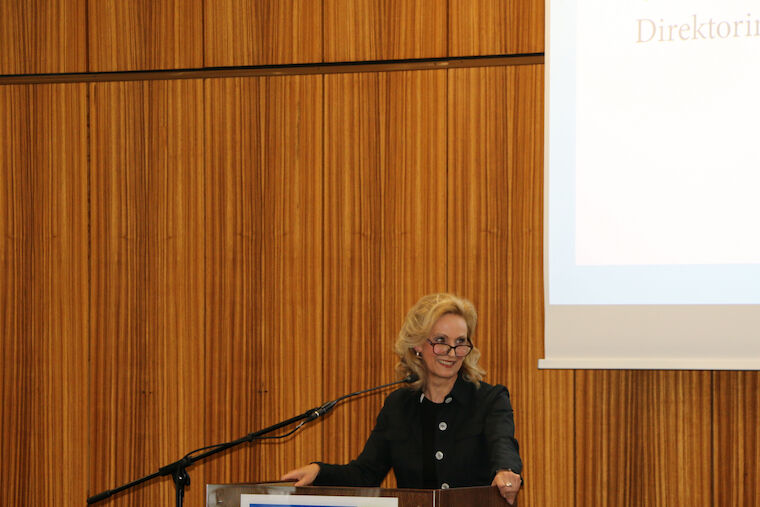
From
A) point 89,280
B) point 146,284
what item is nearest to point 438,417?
point 146,284

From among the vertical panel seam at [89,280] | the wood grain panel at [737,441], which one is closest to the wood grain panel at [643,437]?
the wood grain panel at [737,441]

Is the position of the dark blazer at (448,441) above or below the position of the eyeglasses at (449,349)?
below

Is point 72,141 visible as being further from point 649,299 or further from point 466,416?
point 649,299

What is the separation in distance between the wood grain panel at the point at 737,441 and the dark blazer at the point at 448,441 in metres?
1.00

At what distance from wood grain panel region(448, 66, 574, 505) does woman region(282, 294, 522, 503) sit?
26.4 inches

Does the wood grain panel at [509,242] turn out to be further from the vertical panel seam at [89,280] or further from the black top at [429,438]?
the vertical panel seam at [89,280]

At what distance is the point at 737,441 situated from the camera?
2951 millimetres

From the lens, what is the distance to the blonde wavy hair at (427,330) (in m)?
2.45

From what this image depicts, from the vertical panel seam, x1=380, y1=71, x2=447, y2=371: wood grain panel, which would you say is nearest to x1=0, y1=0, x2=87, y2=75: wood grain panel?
the vertical panel seam

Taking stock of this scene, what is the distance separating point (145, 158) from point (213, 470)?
130cm

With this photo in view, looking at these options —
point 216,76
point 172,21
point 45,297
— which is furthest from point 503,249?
point 45,297

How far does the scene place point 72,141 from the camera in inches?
138

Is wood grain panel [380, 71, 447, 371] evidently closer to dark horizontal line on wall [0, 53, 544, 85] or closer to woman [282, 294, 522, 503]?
dark horizontal line on wall [0, 53, 544, 85]

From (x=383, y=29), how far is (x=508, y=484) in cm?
198
